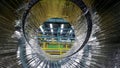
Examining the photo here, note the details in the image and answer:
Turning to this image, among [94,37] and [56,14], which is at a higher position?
[56,14]

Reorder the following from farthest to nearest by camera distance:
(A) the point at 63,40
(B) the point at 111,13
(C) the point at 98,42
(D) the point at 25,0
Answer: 1. (A) the point at 63,40
2. (C) the point at 98,42
3. (D) the point at 25,0
4. (B) the point at 111,13

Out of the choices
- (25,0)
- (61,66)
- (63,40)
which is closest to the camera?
(25,0)

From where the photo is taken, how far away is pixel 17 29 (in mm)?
1633

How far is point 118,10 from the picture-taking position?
127 centimetres

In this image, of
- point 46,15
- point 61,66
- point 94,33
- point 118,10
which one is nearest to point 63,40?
point 46,15

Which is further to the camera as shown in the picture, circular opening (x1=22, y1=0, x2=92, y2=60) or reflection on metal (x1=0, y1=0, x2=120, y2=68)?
circular opening (x1=22, y1=0, x2=92, y2=60)

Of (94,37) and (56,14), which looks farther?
(56,14)

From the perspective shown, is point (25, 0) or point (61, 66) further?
point (61, 66)

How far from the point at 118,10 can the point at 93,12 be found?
0.35 m

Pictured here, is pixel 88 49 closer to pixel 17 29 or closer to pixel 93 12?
pixel 93 12

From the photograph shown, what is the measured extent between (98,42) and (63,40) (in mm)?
3893

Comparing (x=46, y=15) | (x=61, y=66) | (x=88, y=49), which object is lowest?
(x=61, y=66)

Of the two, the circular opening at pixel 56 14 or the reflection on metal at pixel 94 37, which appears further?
the circular opening at pixel 56 14

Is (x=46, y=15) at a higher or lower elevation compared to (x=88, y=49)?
higher
